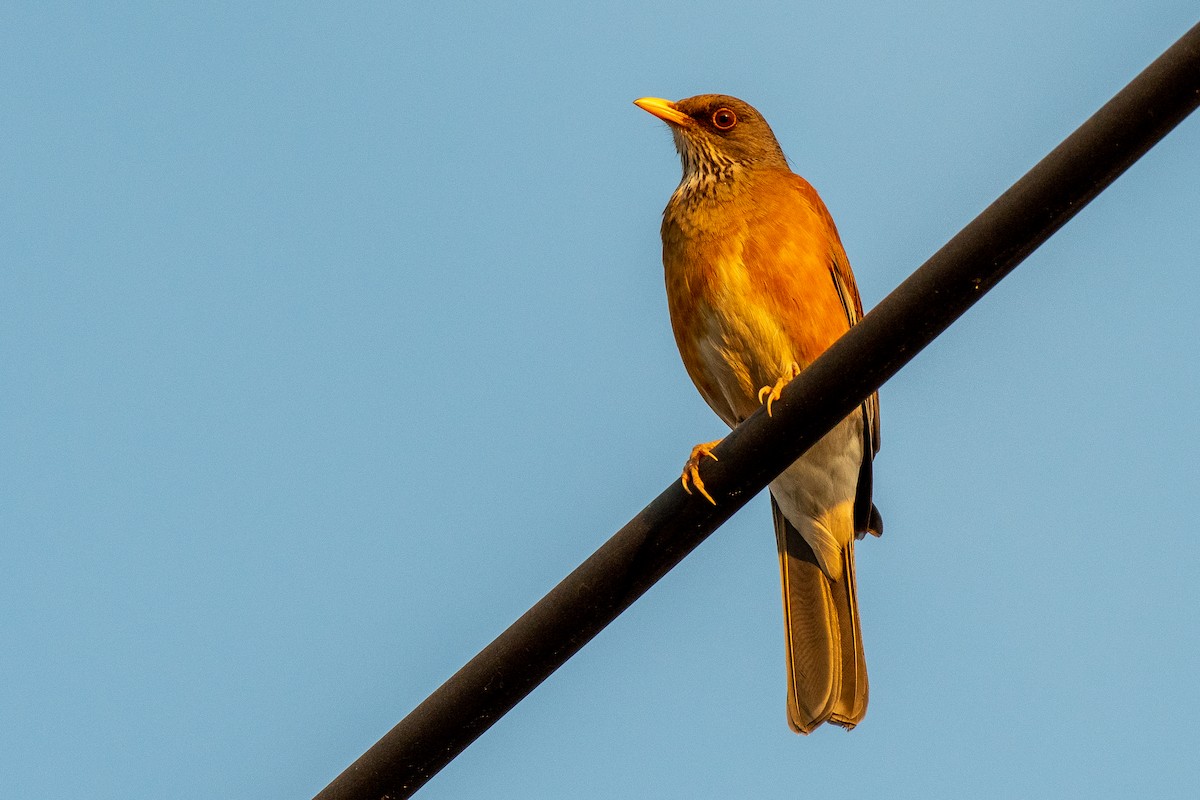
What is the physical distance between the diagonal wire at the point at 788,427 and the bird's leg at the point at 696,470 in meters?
0.03

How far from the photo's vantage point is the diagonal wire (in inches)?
126

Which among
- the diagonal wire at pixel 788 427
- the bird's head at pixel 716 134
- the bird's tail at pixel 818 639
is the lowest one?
the diagonal wire at pixel 788 427

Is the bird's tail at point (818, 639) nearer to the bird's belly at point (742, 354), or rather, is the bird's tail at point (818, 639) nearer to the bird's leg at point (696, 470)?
the bird's belly at point (742, 354)

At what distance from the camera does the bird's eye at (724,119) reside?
780cm

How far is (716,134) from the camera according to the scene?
7.75m

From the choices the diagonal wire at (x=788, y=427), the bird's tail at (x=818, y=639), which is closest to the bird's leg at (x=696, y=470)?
the diagonal wire at (x=788, y=427)

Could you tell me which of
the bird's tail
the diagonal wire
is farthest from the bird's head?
the diagonal wire

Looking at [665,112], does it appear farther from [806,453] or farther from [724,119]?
[806,453]

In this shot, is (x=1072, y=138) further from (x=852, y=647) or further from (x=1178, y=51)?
(x=852, y=647)

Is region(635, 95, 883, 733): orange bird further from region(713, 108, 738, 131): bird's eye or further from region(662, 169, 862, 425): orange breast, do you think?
region(713, 108, 738, 131): bird's eye

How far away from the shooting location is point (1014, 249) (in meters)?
3.41

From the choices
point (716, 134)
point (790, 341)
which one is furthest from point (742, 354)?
point (716, 134)

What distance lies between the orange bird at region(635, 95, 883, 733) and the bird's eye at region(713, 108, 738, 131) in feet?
0.52

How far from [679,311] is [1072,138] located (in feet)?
11.7
